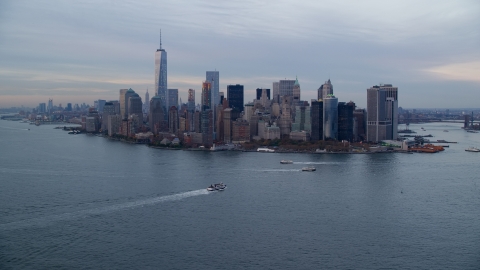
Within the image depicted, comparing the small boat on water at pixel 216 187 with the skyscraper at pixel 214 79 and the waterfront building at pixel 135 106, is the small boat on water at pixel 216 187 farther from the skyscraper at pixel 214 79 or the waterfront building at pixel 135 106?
the skyscraper at pixel 214 79

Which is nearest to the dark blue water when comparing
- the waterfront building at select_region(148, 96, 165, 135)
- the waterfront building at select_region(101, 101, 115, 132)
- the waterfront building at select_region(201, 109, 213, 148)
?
the waterfront building at select_region(201, 109, 213, 148)


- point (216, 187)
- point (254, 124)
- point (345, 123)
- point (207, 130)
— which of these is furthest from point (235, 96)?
point (216, 187)

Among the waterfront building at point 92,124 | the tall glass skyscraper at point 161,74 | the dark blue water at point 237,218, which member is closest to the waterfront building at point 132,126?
the waterfront building at point 92,124

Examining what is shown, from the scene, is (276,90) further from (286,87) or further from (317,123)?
(317,123)

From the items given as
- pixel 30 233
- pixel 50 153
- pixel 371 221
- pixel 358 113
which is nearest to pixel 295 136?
pixel 358 113

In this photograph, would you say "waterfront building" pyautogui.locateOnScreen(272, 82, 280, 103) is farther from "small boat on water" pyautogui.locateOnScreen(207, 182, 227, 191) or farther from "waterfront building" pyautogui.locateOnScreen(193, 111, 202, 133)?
"small boat on water" pyautogui.locateOnScreen(207, 182, 227, 191)

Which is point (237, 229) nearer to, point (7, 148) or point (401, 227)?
point (401, 227)
